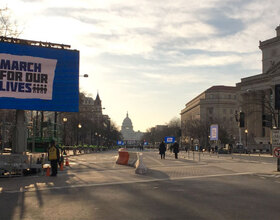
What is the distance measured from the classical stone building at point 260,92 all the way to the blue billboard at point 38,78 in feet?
195

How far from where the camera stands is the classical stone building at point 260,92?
7988 cm

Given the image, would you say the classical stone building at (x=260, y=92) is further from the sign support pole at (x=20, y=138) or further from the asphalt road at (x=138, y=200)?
the asphalt road at (x=138, y=200)

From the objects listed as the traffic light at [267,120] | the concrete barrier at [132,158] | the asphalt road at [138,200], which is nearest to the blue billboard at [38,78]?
the concrete barrier at [132,158]

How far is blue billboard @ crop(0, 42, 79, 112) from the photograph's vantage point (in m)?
20.6

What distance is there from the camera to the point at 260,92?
86.2 metres

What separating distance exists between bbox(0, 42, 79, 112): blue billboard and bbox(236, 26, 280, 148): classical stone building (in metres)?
59.3

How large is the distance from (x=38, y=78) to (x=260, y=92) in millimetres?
73805

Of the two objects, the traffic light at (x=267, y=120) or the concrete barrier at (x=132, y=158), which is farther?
the concrete barrier at (x=132, y=158)

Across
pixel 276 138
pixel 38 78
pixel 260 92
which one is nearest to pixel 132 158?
pixel 38 78

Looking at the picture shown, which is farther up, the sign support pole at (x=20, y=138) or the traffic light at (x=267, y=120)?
the traffic light at (x=267, y=120)

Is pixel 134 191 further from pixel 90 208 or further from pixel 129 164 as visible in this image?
pixel 129 164

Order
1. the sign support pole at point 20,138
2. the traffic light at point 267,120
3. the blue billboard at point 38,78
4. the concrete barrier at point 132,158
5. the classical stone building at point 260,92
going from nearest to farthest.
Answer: the sign support pole at point 20,138 → the blue billboard at point 38,78 → the traffic light at point 267,120 → the concrete barrier at point 132,158 → the classical stone building at point 260,92

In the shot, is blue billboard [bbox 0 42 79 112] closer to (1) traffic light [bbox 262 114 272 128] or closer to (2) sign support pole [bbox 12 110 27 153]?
(2) sign support pole [bbox 12 110 27 153]

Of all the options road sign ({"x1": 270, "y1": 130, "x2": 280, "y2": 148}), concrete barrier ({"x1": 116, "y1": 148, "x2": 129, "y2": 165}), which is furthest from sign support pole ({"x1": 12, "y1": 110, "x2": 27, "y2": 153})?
road sign ({"x1": 270, "y1": 130, "x2": 280, "y2": 148})
